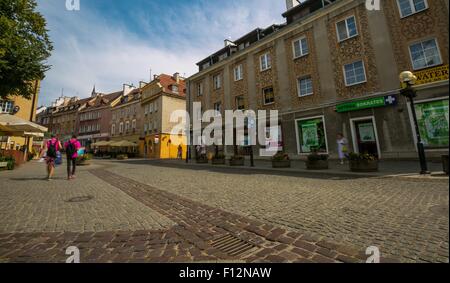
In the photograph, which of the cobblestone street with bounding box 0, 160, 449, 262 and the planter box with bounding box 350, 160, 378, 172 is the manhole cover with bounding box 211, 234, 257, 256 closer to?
the cobblestone street with bounding box 0, 160, 449, 262

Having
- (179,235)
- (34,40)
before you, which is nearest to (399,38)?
(179,235)

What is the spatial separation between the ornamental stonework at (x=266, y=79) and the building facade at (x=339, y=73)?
0.27ft

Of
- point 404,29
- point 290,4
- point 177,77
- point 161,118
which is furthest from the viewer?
point 177,77

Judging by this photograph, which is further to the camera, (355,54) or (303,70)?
(303,70)

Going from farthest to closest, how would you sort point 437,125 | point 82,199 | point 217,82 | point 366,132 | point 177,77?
point 177,77 → point 217,82 → point 366,132 → point 82,199 → point 437,125

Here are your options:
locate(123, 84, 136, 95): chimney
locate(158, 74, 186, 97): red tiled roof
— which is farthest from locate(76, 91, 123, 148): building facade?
locate(158, 74, 186, 97): red tiled roof

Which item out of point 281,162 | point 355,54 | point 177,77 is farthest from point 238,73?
point 177,77

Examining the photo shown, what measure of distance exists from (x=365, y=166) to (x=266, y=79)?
1173 centimetres

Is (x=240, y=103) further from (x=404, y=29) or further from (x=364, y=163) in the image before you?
(x=364, y=163)

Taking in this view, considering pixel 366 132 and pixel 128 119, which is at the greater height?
pixel 128 119

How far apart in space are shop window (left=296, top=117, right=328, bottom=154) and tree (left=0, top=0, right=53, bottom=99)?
17.5 m

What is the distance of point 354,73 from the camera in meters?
13.1
